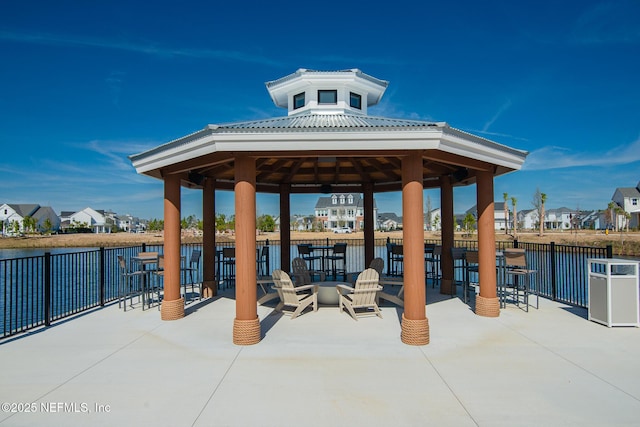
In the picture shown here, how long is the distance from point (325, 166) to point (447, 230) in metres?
3.89

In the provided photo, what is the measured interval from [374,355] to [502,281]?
188 inches

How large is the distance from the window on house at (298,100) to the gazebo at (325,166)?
28 mm

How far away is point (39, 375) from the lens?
4852 millimetres

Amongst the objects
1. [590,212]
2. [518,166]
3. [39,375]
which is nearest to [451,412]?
[39,375]

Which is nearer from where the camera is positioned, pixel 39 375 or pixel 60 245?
pixel 39 375

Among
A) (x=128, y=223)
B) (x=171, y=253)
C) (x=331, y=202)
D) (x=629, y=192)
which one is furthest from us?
(x=128, y=223)

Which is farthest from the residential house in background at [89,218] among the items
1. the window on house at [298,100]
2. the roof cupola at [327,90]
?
the roof cupola at [327,90]

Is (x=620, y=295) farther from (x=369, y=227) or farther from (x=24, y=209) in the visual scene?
(x=24, y=209)

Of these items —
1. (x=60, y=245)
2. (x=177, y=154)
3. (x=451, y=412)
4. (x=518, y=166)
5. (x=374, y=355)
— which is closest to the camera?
(x=451, y=412)

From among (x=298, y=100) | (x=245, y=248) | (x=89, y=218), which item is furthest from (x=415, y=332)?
(x=89, y=218)

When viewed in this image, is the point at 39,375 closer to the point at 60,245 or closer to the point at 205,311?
the point at 205,311

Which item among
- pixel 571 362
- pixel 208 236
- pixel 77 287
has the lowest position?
pixel 571 362

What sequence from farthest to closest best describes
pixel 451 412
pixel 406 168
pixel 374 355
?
pixel 406 168, pixel 374 355, pixel 451 412

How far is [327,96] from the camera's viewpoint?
9781 mm
